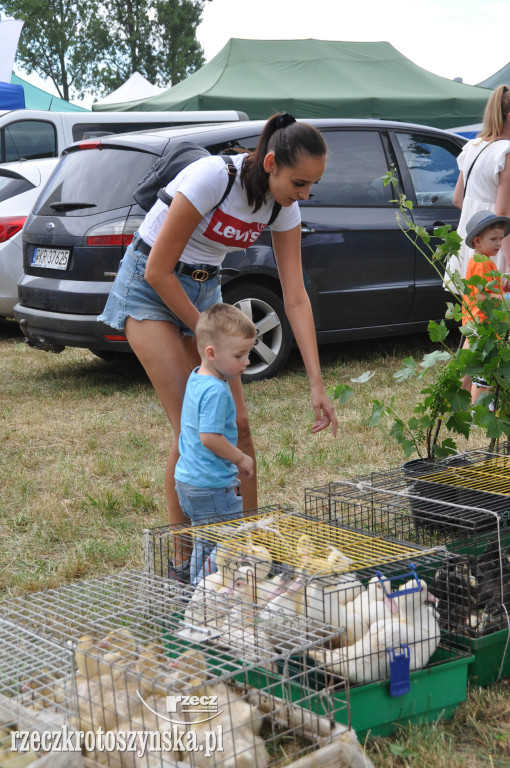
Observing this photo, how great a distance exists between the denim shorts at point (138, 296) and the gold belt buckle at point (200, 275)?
0.5 inches

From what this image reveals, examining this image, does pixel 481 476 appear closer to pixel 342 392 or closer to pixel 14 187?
pixel 342 392

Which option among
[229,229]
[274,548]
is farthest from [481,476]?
[229,229]

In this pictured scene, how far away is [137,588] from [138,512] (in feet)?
Result: 4.91

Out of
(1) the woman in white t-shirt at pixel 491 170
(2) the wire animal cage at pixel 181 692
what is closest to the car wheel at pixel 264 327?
(1) the woman in white t-shirt at pixel 491 170

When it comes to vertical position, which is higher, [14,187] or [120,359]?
[14,187]

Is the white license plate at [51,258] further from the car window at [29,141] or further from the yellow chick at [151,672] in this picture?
the yellow chick at [151,672]

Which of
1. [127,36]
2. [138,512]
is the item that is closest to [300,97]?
[138,512]

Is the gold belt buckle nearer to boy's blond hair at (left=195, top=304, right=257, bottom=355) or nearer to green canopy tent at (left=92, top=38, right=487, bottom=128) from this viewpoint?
boy's blond hair at (left=195, top=304, right=257, bottom=355)

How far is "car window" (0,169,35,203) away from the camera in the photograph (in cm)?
794

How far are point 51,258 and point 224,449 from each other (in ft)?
12.1

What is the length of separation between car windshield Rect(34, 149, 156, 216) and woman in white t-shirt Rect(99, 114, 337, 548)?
2760mm

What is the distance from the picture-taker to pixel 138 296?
2977 millimetres

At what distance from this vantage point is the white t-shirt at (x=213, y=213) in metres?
2.75

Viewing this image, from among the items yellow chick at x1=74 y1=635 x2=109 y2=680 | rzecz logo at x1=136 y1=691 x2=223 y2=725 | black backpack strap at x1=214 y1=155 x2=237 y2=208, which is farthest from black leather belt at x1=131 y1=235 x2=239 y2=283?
rzecz logo at x1=136 y1=691 x2=223 y2=725
